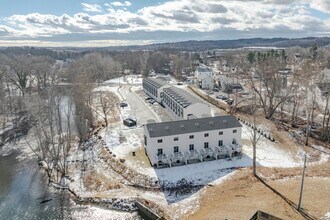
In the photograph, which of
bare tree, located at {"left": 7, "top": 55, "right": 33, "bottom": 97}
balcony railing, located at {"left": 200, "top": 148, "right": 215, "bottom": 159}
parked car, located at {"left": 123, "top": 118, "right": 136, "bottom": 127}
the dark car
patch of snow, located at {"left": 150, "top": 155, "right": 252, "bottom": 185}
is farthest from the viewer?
bare tree, located at {"left": 7, "top": 55, "right": 33, "bottom": 97}

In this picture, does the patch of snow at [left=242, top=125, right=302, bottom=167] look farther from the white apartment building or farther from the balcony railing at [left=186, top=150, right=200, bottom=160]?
the white apartment building

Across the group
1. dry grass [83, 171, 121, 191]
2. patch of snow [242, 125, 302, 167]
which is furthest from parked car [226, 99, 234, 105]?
dry grass [83, 171, 121, 191]

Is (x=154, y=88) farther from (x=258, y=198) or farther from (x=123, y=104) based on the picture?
(x=258, y=198)

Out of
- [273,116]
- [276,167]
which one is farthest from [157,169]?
[273,116]

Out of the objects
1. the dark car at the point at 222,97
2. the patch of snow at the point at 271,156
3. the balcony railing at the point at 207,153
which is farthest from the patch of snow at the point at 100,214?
the dark car at the point at 222,97

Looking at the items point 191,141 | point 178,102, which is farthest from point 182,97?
point 191,141

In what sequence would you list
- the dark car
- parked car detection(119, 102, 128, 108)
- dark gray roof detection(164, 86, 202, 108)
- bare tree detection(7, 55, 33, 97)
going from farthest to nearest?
bare tree detection(7, 55, 33, 97) < the dark car < parked car detection(119, 102, 128, 108) < dark gray roof detection(164, 86, 202, 108)

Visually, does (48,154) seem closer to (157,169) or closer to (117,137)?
(117,137)
